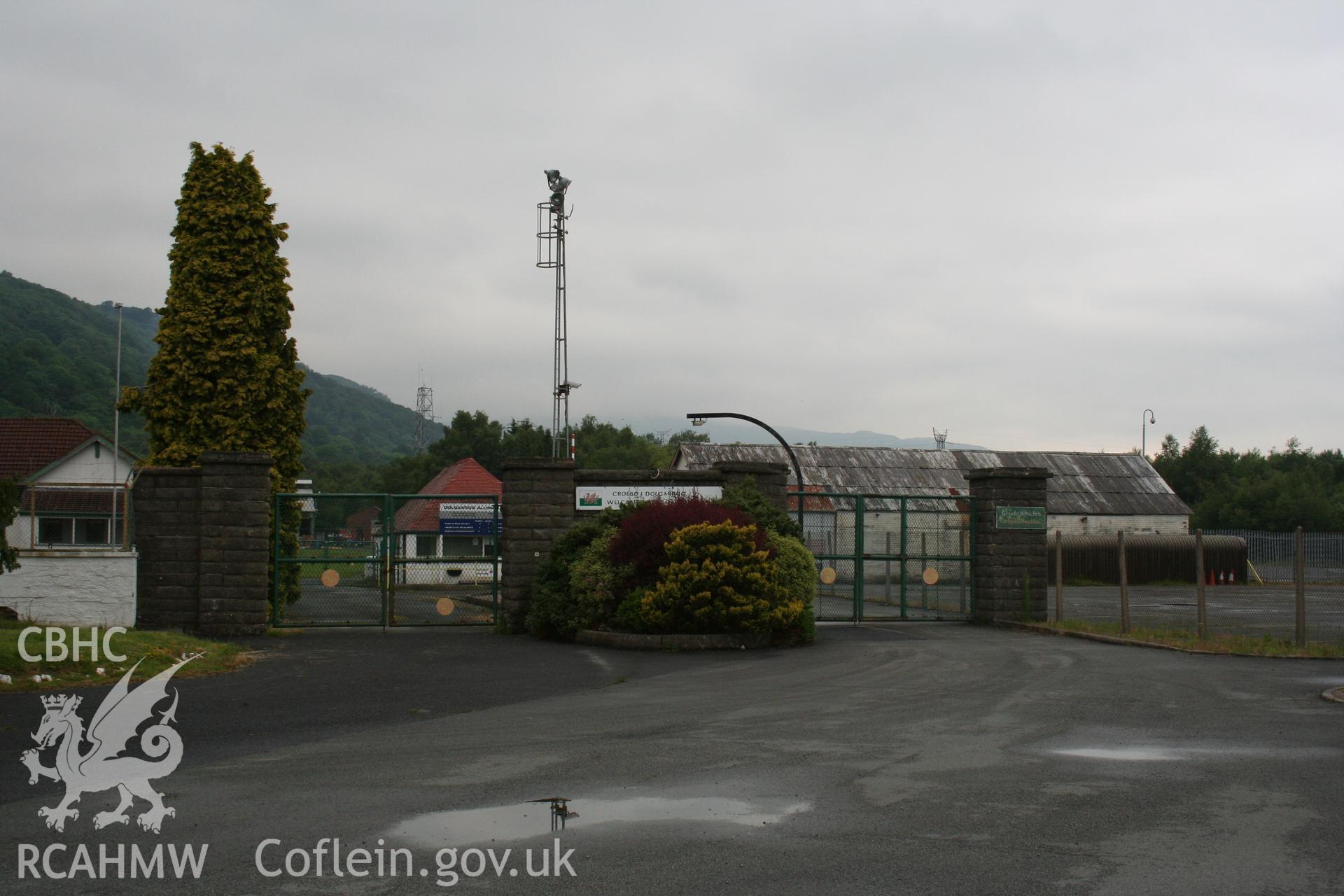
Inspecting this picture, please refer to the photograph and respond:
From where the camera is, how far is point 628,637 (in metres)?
16.7

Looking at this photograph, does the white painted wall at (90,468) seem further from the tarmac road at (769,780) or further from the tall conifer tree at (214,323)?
the tarmac road at (769,780)

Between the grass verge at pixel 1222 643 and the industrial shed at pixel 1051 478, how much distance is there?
31567mm

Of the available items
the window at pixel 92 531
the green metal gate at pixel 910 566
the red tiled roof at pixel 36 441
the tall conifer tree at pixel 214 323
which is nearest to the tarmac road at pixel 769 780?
the green metal gate at pixel 910 566

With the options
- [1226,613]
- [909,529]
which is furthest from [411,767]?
[1226,613]

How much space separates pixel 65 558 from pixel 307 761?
11.4 m

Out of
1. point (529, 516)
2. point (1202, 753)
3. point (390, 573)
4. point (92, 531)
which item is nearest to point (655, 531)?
point (529, 516)

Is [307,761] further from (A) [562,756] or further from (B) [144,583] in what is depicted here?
(B) [144,583]

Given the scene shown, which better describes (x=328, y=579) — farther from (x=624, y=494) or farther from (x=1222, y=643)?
(x=1222, y=643)

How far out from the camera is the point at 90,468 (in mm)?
45375

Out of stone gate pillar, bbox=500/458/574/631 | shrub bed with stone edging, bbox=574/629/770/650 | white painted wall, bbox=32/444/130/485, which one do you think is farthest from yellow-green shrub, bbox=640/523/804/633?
white painted wall, bbox=32/444/130/485

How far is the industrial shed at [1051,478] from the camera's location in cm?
5247

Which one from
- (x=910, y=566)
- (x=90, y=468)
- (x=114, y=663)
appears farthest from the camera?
(x=90, y=468)

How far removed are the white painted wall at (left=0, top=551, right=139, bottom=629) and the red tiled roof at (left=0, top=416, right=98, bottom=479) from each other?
1191 inches

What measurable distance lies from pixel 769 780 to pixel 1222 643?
37.4ft
